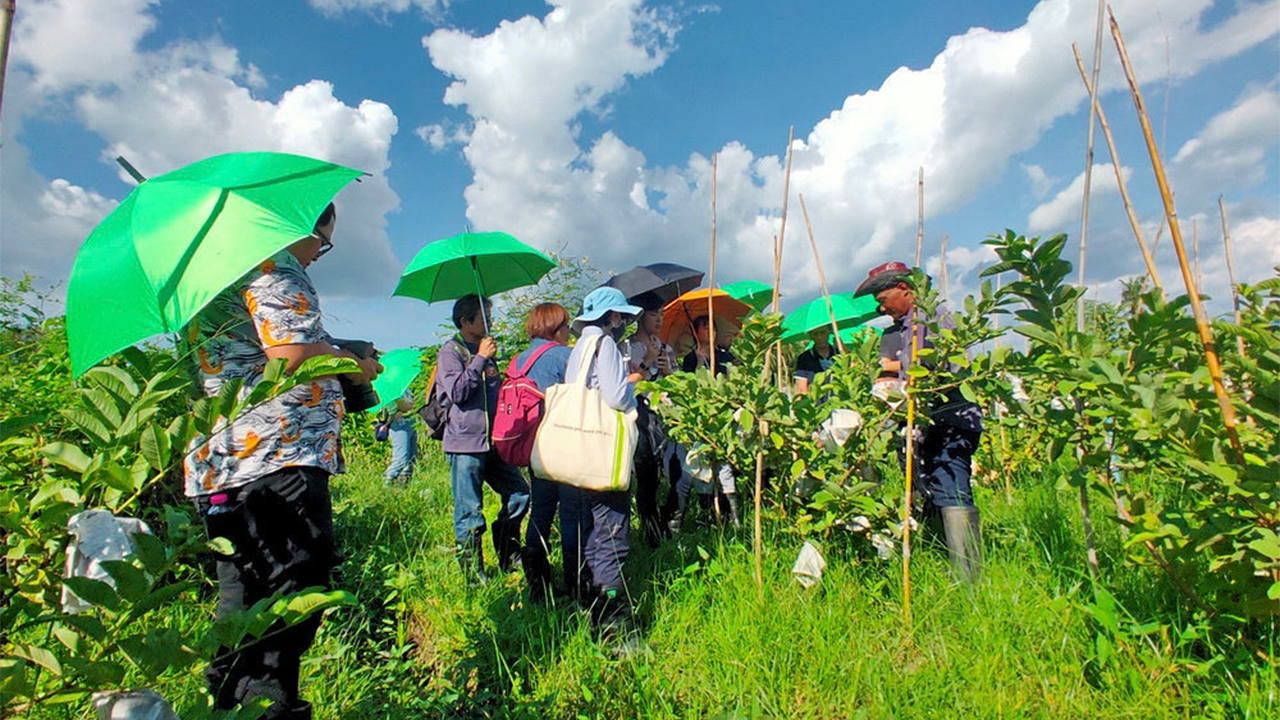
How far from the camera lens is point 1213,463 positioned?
148 cm

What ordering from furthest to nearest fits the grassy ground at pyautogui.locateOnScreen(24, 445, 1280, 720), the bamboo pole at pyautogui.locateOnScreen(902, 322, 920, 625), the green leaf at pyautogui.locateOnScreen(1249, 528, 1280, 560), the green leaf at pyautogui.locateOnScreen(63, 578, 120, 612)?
the bamboo pole at pyautogui.locateOnScreen(902, 322, 920, 625), the grassy ground at pyautogui.locateOnScreen(24, 445, 1280, 720), the green leaf at pyautogui.locateOnScreen(1249, 528, 1280, 560), the green leaf at pyautogui.locateOnScreen(63, 578, 120, 612)

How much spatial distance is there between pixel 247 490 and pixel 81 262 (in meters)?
0.71

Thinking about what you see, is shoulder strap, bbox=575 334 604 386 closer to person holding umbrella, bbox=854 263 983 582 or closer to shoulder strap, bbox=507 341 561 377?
shoulder strap, bbox=507 341 561 377

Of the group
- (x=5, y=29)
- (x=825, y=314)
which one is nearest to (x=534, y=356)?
(x=5, y=29)

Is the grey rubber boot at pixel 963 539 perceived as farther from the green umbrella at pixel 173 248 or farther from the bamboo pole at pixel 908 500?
the green umbrella at pixel 173 248

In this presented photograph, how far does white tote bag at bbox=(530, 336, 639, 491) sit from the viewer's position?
2.77 metres

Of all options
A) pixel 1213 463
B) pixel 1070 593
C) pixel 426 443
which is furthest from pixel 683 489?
pixel 426 443

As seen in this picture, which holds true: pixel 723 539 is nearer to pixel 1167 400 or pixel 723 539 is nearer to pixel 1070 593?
pixel 1070 593

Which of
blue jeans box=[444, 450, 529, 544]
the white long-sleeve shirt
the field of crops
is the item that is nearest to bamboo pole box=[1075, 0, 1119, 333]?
the field of crops

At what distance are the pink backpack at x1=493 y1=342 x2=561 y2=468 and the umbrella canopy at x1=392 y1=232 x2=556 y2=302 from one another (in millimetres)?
1192

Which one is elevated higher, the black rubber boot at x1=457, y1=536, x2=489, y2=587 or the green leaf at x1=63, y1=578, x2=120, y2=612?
the green leaf at x1=63, y1=578, x2=120, y2=612

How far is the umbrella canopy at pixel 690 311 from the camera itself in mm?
4590

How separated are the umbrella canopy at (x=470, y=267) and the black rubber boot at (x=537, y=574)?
178cm

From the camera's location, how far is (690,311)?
476 cm
